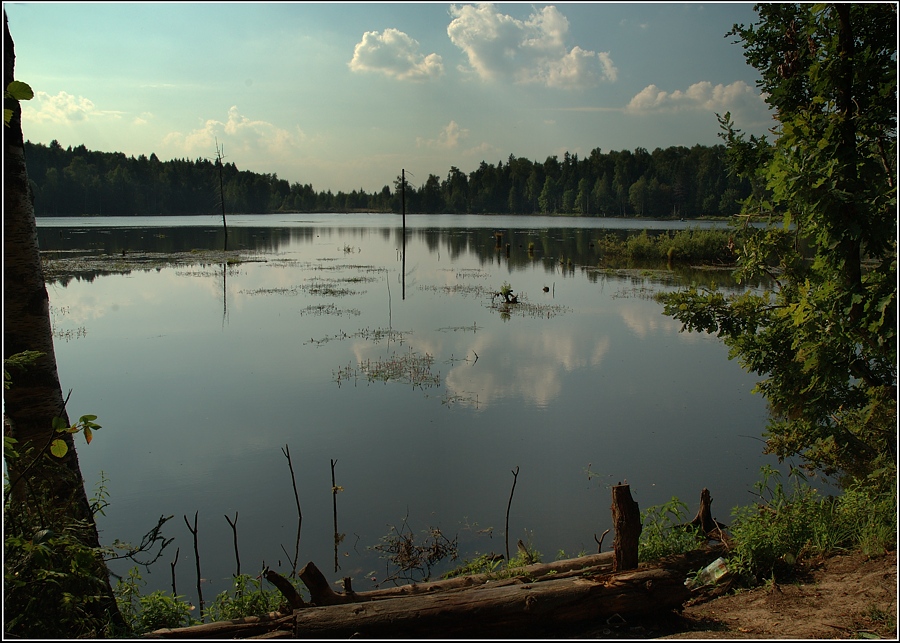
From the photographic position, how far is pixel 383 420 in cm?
930

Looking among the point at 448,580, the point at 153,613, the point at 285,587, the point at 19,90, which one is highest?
the point at 19,90

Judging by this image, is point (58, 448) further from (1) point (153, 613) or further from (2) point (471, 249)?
(2) point (471, 249)

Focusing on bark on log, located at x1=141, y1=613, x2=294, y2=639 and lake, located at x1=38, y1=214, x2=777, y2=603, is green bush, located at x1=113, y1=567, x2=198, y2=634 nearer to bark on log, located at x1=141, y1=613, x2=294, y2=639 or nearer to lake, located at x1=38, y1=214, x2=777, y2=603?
bark on log, located at x1=141, y1=613, x2=294, y2=639

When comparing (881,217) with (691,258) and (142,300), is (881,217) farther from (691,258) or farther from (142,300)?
(691,258)

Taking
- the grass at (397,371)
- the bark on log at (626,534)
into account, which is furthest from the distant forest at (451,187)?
the bark on log at (626,534)

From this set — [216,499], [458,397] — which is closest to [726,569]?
[216,499]

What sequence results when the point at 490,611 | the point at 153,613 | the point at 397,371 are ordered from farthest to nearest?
the point at 397,371 → the point at 153,613 → the point at 490,611

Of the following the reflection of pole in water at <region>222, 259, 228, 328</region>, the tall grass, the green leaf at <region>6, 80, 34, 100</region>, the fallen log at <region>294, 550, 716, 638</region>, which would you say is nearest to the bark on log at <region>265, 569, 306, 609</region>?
the fallen log at <region>294, 550, 716, 638</region>

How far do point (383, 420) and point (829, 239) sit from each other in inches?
252

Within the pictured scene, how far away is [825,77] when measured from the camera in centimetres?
488

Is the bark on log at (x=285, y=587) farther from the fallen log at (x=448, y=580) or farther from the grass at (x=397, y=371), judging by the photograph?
the grass at (x=397, y=371)

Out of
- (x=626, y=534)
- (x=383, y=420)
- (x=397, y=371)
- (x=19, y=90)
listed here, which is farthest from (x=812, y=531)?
(x=397, y=371)

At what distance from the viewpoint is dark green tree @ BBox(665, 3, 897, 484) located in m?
4.57

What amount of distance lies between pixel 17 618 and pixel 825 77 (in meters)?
6.59
